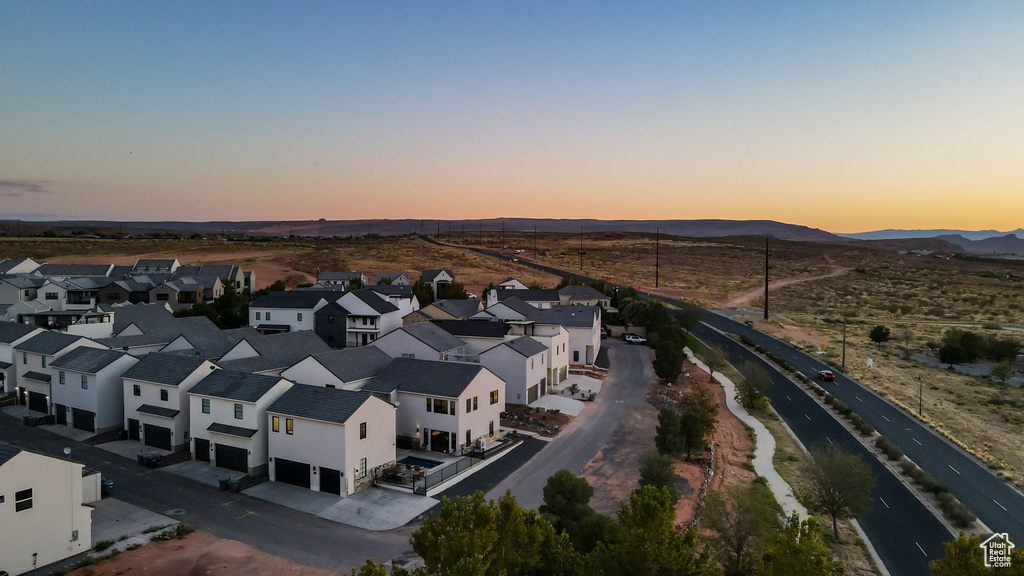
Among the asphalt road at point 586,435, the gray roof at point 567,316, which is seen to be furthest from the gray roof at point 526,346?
the gray roof at point 567,316

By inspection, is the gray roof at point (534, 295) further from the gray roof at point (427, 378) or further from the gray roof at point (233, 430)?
the gray roof at point (233, 430)

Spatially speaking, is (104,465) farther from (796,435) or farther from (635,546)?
(796,435)

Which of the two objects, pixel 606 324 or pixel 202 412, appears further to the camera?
pixel 606 324

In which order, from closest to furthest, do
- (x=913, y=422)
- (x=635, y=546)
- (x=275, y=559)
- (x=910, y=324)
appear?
(x=635, y=546) < (x=275, y=559) < (x=913, y=422) < (x=910, y=324)

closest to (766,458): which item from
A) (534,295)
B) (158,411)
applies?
(158,411)

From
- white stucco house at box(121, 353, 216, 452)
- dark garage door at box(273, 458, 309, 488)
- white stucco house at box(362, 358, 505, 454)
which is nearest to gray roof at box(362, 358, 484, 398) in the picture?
Result: white stucco house at box(362, 358, 505, 454)

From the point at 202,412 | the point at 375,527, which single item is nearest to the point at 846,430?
the point at 375,527

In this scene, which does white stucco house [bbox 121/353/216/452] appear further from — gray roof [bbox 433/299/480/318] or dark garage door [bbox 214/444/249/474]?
gray roof [bbox 433/299/480/318]
